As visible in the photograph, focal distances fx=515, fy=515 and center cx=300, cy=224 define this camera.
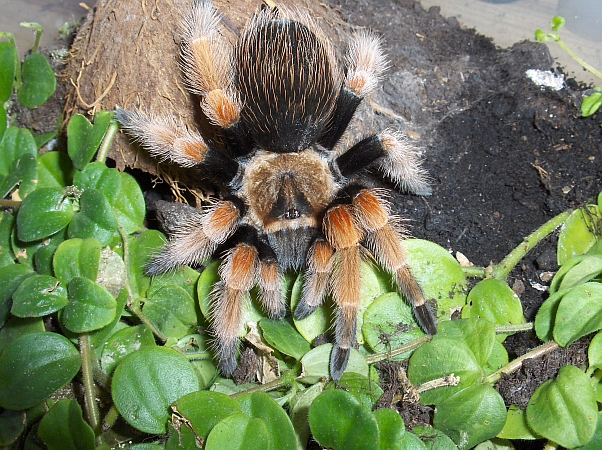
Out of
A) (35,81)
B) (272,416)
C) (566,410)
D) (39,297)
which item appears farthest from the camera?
(35,81)

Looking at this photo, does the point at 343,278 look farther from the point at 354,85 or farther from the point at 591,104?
the point at 591,104

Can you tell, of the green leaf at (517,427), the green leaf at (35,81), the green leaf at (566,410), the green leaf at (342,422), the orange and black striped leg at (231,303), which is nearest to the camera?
the green leaf at (342,422)

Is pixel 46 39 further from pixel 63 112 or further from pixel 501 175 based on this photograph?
pixel 501 175

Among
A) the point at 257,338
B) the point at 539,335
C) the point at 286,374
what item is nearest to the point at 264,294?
the point at 257,338

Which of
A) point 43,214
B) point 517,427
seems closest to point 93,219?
point 43,214

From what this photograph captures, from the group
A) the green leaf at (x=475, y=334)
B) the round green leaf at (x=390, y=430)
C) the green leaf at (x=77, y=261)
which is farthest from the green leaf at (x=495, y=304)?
the green leaf at (x=77, y=261)

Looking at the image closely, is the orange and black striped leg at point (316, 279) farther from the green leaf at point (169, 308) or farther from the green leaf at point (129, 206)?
the green leaf at point (129, 206)
